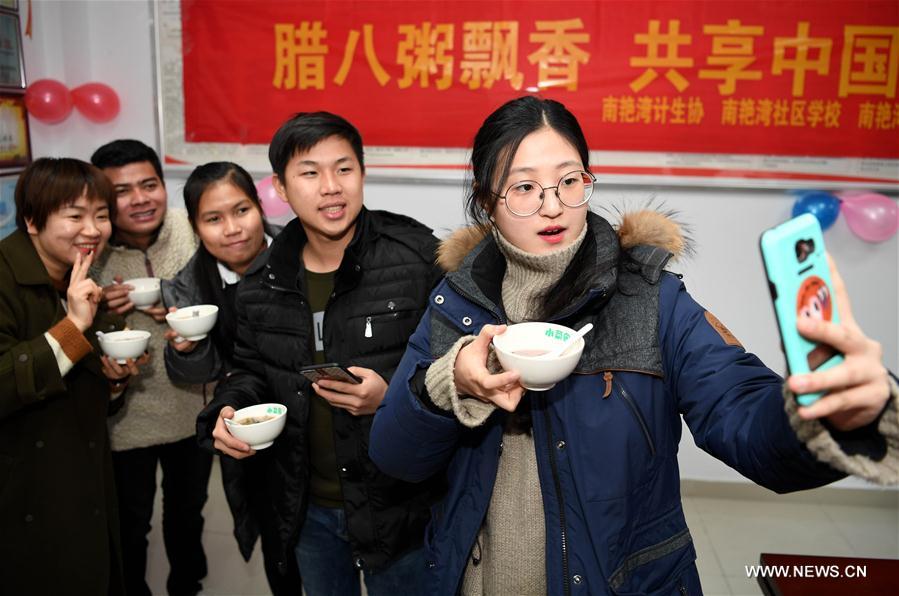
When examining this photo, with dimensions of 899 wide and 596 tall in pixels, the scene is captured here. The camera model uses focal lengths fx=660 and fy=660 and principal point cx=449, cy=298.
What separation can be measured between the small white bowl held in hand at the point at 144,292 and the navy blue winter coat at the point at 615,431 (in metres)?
1.19

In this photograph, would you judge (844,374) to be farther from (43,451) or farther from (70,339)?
(43,451)

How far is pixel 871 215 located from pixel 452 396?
2.57 m

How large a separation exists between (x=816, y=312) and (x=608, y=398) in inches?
16.8

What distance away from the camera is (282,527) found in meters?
1.63

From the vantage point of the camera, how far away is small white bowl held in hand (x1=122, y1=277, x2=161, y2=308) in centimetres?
202

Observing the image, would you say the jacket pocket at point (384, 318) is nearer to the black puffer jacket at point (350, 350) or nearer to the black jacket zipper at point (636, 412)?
the black puffer jacket at point (350, 350)

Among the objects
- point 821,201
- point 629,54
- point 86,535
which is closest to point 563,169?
point 86,535

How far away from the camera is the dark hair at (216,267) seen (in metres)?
1.97

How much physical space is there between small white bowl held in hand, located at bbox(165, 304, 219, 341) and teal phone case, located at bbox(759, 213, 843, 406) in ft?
4.95

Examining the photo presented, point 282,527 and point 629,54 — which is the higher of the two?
point 629,54

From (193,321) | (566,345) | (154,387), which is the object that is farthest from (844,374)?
(154,387)

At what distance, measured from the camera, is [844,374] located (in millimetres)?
684

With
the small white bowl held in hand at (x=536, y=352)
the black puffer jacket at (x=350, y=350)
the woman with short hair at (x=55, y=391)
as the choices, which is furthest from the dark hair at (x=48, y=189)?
the small white bowl held in hand at (x=536, y=352)

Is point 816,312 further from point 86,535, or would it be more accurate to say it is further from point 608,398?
point 86,535
